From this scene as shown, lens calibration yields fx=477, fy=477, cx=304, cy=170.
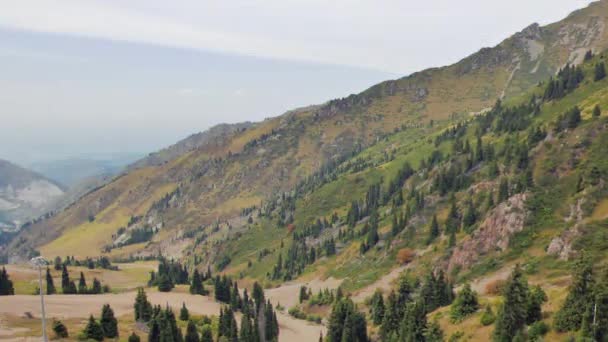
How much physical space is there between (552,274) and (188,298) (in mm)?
108360

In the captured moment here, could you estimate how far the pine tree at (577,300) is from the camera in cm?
5650

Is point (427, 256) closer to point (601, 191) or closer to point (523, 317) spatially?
point (601, 191)

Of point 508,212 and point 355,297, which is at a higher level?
point 508,212

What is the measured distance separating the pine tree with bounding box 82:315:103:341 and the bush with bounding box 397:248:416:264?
102 metres

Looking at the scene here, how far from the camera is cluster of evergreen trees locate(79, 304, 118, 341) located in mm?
92887

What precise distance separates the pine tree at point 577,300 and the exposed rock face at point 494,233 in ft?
234

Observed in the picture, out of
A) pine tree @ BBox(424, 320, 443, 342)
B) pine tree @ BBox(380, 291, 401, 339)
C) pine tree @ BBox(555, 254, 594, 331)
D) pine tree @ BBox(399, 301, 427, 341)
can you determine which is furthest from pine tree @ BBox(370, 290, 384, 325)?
pine tree @ BBox(555, 254, 594, 331)

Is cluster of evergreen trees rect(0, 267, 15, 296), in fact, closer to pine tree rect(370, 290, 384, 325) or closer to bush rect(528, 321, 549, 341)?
pine tree rect(370, 290, 384, 325)

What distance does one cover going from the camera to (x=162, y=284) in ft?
563

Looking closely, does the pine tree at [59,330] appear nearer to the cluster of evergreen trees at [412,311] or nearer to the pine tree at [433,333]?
the cluster of evergreen trees at [412,311]

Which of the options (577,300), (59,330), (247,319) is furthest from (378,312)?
(59,330)

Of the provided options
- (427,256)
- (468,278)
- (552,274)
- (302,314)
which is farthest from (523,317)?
(302,314)

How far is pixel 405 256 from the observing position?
165 metres

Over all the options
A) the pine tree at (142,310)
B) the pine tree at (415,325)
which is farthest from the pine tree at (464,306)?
the pine tree at (142,310)
